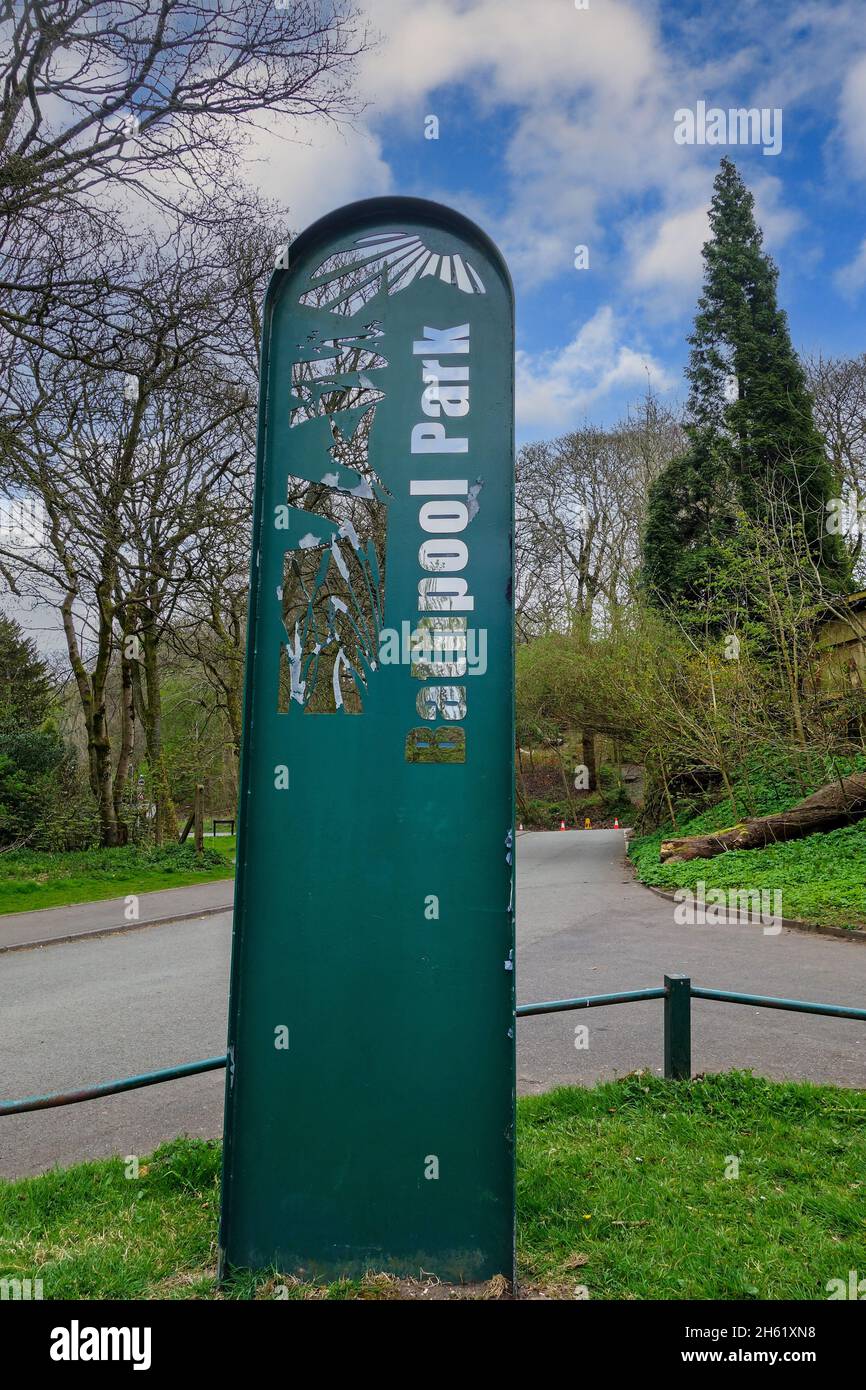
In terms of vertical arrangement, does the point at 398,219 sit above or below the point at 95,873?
above

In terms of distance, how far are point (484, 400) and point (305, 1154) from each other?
2.52 m

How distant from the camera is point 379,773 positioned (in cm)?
292

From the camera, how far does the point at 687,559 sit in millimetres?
27875

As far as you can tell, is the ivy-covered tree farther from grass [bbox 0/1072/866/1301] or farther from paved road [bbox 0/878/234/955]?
grass [bbox 0/1072/866/1301]

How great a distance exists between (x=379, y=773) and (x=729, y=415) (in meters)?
28.7

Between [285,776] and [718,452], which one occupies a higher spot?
[718,452]

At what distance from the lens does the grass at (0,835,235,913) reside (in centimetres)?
1594

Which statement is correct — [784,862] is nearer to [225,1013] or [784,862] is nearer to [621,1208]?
[225,1013]

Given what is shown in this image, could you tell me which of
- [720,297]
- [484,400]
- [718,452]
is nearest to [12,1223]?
[484,400]

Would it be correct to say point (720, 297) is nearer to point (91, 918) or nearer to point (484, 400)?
point (91, 918)
